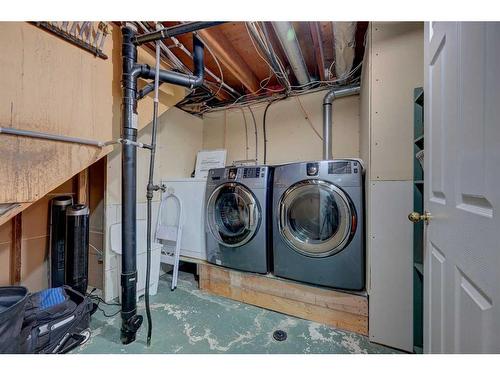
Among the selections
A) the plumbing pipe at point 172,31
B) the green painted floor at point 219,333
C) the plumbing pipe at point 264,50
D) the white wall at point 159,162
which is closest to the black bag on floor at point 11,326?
the green painted floor at point 219,333

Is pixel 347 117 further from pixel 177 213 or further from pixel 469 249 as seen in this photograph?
pixel 177 213

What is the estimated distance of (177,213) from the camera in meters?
2.29

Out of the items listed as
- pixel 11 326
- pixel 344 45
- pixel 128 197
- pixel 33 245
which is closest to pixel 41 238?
pixel 33 245

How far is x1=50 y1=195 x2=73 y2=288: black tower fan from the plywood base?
3.67ft

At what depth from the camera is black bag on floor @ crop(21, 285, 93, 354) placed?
117 cm

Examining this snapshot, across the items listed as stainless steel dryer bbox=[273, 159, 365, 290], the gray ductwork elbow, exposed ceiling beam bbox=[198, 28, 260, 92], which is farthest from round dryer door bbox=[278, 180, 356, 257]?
exposed ceiling beam bbox=[198, 28, 260, 92]

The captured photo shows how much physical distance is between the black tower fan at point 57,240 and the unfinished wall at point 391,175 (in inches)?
91.6

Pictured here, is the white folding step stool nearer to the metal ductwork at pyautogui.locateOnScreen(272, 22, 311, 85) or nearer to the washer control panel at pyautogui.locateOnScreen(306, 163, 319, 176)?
the washer control panel at pyautogui.locateOnScreen(306, 163, 319, 176)

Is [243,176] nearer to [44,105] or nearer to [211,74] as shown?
[211,74]

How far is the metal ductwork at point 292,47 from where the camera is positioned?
1.40 metres

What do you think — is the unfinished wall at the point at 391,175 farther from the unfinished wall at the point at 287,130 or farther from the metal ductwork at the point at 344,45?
the unfinished wall at the point at 287,130

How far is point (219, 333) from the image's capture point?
1.44 metres

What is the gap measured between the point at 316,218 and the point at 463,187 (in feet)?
3.40
